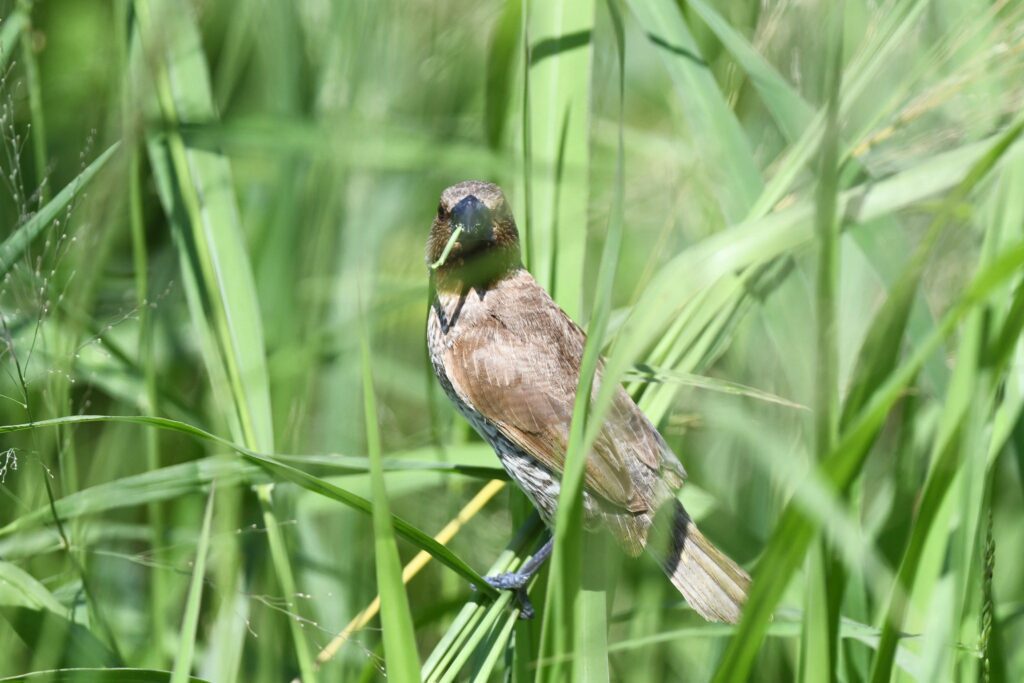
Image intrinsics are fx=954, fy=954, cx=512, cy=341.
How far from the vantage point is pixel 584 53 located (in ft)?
7.33

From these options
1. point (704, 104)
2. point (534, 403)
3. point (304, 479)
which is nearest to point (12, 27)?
point (304, 479)

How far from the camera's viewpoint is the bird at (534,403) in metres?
2.00

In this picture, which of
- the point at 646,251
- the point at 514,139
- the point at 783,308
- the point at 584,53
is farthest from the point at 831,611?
the point at 646,251

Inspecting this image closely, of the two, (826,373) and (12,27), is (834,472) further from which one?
(12,27)

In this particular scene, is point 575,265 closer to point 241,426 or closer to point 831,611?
point 241,426

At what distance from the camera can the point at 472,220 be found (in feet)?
7.36

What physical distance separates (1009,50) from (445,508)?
1.62 m

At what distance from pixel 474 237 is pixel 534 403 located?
431 mm

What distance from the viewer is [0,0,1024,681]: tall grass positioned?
138 cm

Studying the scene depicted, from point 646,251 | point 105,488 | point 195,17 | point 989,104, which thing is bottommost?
point 105,488

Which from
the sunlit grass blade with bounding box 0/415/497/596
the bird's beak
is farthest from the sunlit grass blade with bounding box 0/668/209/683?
the bird's beak

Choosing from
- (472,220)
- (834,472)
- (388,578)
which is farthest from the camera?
(472,220)

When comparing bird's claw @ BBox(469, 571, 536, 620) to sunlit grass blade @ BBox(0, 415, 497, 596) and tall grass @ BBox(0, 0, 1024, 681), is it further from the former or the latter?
sunlit grass blade @ BBox(0, 415, 497, 596)

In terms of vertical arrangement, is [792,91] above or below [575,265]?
above
